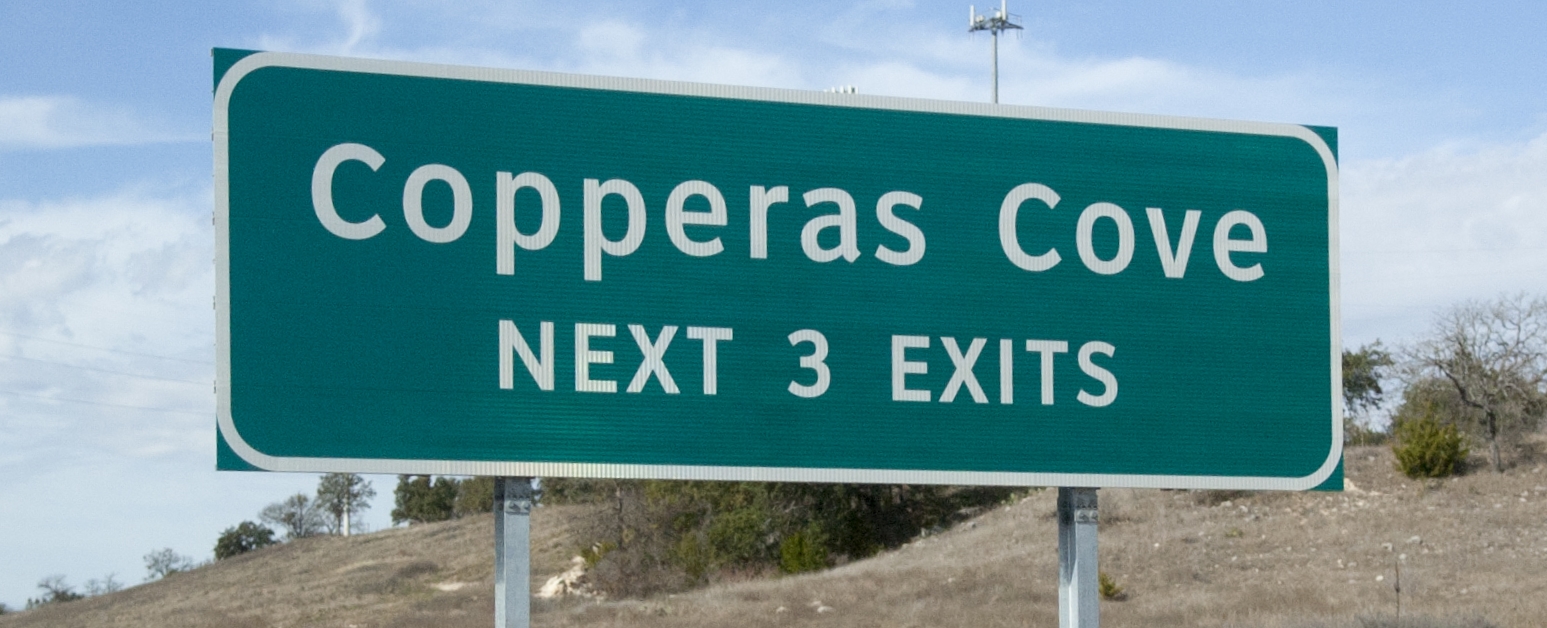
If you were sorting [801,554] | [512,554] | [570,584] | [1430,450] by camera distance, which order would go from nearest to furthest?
[512,554]
[1430,450]
[801,554]
[570,584]

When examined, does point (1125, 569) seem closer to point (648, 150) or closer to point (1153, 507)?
point (1153, 507)

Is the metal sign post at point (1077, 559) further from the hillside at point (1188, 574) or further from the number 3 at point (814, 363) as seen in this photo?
the hillside at point (1188, 574)

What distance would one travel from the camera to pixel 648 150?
1028 centimetres

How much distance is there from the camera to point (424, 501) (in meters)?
95.9

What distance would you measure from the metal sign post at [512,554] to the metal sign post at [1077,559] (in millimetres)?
3541

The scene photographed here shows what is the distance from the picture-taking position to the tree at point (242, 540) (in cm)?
9356

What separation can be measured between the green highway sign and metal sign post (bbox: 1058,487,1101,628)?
0.24 metres

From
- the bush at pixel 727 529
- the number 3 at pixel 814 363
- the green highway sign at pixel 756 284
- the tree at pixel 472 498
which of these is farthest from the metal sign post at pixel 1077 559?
the tree at pixel 472 498

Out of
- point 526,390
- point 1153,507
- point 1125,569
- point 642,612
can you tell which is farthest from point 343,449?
point 1153,507

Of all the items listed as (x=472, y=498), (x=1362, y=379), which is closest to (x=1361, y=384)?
(x=1362, y=379)

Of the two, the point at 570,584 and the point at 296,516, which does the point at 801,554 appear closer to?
the point at 570,584

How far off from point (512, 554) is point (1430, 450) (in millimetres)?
37870

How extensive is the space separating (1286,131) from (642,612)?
82.5ft

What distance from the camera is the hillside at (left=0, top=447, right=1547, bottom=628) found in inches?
1169
